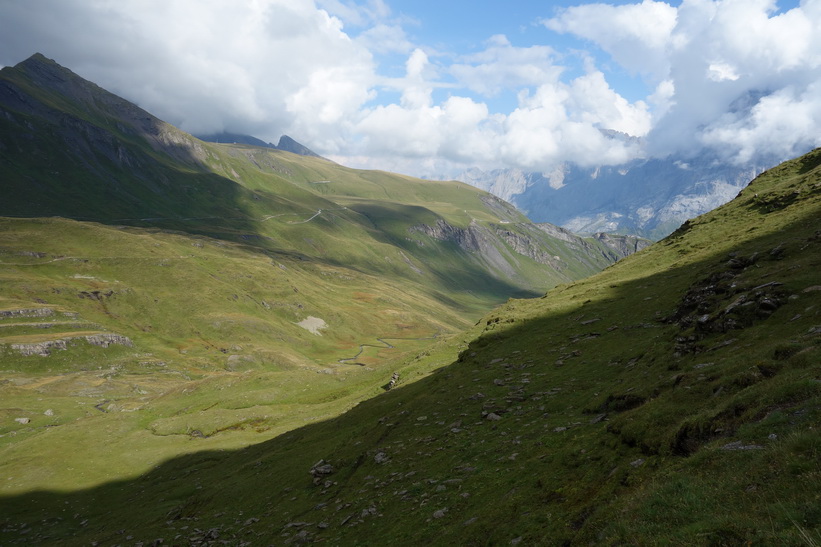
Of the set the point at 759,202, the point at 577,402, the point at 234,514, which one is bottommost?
the point at 234,514

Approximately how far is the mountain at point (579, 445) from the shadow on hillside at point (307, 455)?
0.33 meters

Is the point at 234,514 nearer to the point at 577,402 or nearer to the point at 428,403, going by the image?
the point at 428,403

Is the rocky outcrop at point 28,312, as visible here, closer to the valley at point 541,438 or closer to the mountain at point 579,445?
the valley at point 541,438

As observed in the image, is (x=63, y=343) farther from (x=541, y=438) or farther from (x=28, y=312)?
(x=541, y=438)

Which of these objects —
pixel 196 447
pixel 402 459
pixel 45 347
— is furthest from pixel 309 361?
A: pixel 402 459

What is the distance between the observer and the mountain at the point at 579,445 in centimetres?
1284

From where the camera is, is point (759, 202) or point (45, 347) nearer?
point (759, 202)

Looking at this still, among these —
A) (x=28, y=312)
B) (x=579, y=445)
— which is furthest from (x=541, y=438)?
(x=28, y=312)

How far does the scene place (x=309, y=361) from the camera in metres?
199

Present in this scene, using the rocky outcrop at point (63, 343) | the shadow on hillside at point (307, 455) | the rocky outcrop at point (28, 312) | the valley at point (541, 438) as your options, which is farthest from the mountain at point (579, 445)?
the rocky outcrop at point (28, 312)

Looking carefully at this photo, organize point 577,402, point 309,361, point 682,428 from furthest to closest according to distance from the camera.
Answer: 1. point 309,361
2. point 577,402
3. point 682,428

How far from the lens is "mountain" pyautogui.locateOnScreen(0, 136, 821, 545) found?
12836 millimetres

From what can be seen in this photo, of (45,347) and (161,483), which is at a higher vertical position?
(45,347)

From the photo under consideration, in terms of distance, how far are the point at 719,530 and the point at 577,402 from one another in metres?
20.5
